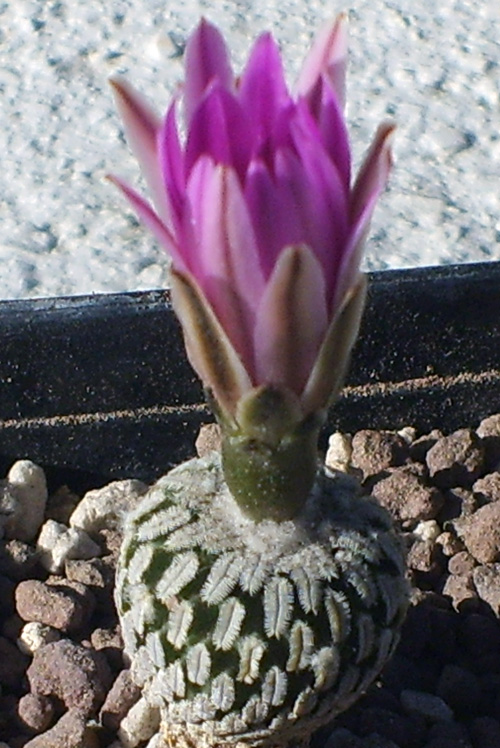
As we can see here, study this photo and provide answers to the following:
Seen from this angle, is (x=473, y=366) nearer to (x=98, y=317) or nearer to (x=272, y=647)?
(x=98, y=317)

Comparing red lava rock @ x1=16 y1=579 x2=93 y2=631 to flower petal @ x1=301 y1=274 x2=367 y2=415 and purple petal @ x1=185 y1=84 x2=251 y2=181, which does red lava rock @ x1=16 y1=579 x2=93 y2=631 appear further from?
purple petal @ x1=185 y1=84 x2=251 y2=181

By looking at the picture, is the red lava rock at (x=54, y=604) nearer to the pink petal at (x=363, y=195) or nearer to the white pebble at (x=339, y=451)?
the white pebble at (x=339, y=451)

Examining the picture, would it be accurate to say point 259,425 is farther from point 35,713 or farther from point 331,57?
point 35,713

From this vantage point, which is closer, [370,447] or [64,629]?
[64,629]

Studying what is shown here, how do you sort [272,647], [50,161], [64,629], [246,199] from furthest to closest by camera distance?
[50,161] → [64,629] → [272,647] → [246,199]

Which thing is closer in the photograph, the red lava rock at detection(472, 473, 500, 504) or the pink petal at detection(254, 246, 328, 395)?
the pink petal at detection(254, 246, 328, 395)

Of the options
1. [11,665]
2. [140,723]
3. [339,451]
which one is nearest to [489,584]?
[339,451]

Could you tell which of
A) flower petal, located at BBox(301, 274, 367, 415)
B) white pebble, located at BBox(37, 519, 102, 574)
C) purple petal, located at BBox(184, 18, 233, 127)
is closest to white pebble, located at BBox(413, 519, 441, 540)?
white pebble, located at BBox(37, 519, 102, 574)

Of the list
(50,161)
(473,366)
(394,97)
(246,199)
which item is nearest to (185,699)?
(246,199)
